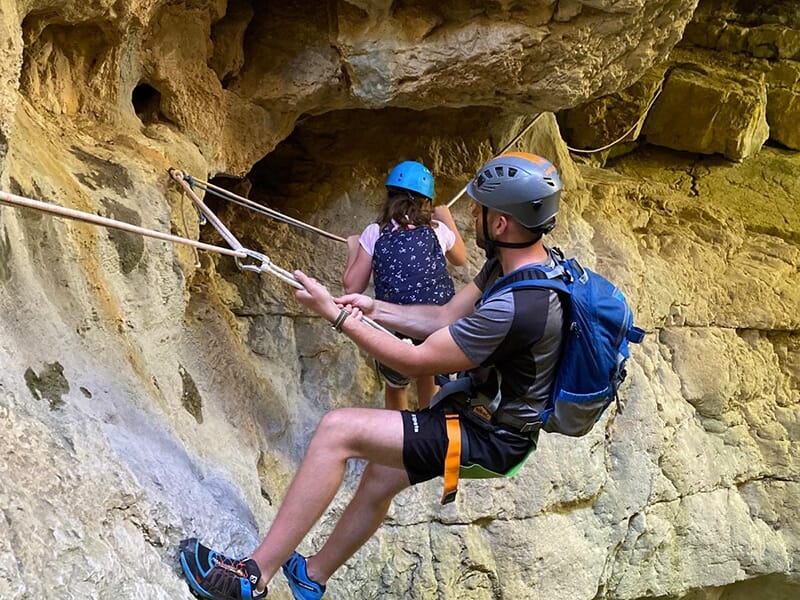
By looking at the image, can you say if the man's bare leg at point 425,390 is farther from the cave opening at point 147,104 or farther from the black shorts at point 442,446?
the cave opening at point 147,104

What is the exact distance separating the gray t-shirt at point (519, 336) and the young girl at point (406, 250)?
99 centimetres

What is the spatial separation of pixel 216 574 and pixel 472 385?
0.97 m

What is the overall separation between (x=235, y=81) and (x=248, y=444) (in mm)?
1817

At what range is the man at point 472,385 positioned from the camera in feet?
7.63

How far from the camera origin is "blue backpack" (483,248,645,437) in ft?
7.70

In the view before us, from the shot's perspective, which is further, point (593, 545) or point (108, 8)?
point (593, 545)

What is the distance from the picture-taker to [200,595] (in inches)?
88.4

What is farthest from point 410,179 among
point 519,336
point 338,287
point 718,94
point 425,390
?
point 718,94

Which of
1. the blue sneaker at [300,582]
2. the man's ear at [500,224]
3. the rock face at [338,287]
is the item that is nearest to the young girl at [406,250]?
the rock face at [338,287]

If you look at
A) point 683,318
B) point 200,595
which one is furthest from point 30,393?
point 683,318

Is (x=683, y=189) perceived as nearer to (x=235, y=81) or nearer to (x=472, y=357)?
(x=235, y=81)

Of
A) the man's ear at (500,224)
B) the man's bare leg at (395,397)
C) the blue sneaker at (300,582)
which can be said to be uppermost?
the man's ear at (500,224)

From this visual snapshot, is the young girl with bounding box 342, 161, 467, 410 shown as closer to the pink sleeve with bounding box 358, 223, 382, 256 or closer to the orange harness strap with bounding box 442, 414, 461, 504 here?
the pink sleeve with bounding box 358, 223, 382, 256

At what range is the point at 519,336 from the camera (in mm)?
2326
